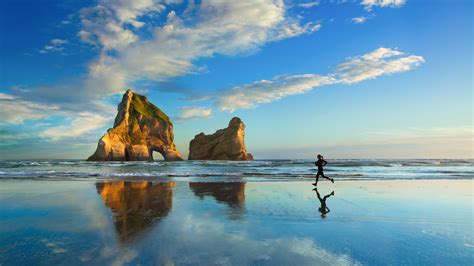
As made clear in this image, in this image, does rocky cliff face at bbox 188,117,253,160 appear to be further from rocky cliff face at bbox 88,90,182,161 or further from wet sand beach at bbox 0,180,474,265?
wet sand beach at bbox 0,180,474,265

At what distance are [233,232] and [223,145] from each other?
9273 centimetres

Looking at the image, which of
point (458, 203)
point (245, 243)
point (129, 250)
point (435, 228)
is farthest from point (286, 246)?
point (458, 203)

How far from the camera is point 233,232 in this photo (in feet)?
19.6

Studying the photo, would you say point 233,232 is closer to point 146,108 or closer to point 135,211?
point 135,211

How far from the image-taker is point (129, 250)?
15.6 feet

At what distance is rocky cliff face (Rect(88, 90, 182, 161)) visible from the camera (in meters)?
82.1

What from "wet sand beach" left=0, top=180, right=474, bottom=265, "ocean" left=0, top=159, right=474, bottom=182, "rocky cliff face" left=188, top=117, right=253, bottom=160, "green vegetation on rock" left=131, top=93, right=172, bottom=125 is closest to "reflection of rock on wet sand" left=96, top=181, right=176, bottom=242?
"wet sand beach" left=0, top=180, right=474, bottom=265

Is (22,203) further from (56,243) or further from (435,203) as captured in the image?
(435,203)

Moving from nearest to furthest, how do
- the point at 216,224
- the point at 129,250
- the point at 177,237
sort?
the point at 129,250 → the point at 177,237 → the point at 216,224

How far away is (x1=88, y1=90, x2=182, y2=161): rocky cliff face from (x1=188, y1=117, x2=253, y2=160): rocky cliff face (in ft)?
26.0

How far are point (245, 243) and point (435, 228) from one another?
4.66m

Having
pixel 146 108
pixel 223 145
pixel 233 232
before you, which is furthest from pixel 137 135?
pixel 233 232

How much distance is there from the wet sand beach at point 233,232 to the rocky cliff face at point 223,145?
8631cm

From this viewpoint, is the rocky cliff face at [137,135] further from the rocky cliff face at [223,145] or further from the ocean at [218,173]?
the ocean at [218,173]
